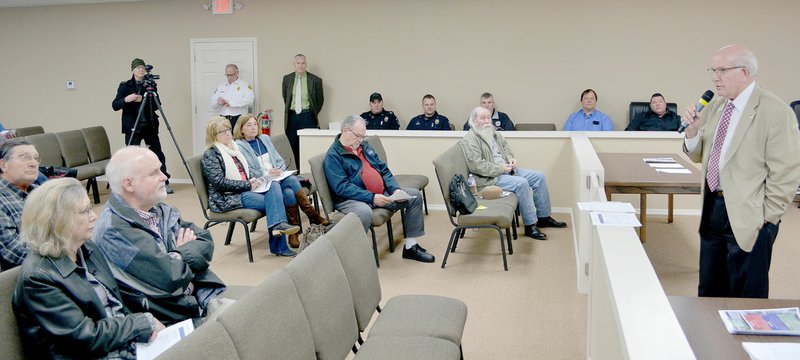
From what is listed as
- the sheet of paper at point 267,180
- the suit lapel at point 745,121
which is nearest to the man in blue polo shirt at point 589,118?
the sheet of paper at point 267,180

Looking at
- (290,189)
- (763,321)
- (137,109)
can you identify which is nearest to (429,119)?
(290,189)

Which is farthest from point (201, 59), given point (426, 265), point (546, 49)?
point (426, 265)

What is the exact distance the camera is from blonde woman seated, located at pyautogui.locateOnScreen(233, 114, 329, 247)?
5246 mm

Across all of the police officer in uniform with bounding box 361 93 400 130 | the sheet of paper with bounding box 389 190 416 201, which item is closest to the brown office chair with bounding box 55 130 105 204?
the police officer in uniform with bounding box 361 93 400 130

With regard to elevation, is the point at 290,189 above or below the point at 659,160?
below

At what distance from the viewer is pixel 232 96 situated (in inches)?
336

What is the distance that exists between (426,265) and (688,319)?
2863 millimetres

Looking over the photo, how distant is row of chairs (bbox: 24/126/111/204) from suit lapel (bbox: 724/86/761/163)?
19.3 ft

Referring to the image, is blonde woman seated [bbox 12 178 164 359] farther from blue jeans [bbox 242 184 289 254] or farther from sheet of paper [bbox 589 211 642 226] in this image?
blue jeans [bbox 242 184 289 254]

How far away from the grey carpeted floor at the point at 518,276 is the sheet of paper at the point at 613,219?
0.91 metres

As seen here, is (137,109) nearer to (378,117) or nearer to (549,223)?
(378,117)

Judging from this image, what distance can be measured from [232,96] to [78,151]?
77.7 inches

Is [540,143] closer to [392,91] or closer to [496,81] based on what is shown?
[496,81]

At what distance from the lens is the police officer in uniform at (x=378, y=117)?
8180mm
